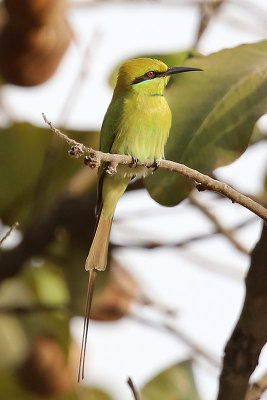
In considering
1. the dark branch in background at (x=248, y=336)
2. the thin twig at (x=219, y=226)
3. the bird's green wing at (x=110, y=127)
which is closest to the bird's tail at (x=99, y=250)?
the bird's green wing at (x=110, y=127)

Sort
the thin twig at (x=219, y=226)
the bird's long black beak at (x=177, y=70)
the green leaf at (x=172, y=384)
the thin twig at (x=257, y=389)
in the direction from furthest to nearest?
the green leaf at (x=172, y=384)
the thin twig at (x=219, y=226)
the bird's long black beak at (x=177, y=70)
the thin twig at (x=257, y=389)

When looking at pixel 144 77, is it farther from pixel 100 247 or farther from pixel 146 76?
pixel 100 247

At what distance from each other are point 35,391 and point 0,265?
67 cm

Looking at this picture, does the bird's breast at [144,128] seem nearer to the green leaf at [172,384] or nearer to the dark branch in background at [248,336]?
the dark branch in background at [248,336]

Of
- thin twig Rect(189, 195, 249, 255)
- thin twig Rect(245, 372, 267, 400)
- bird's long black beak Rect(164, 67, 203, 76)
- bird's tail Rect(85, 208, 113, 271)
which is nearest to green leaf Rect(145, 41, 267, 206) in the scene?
bird's long black beak Rect(164, 67, 203, 76)

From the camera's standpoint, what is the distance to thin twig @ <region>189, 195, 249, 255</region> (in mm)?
2146

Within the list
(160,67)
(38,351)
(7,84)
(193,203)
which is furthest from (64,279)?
(160,67)

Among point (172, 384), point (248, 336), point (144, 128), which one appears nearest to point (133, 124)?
point (144, 128)

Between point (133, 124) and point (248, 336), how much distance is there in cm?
64

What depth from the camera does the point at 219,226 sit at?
7.14ft

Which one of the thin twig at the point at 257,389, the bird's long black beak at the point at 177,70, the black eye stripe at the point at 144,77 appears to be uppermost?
the bird's long black beak at the point at 177,70

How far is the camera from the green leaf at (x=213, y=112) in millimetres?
1590

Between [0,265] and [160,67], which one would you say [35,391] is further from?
[160,67]

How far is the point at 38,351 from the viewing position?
105 inches
